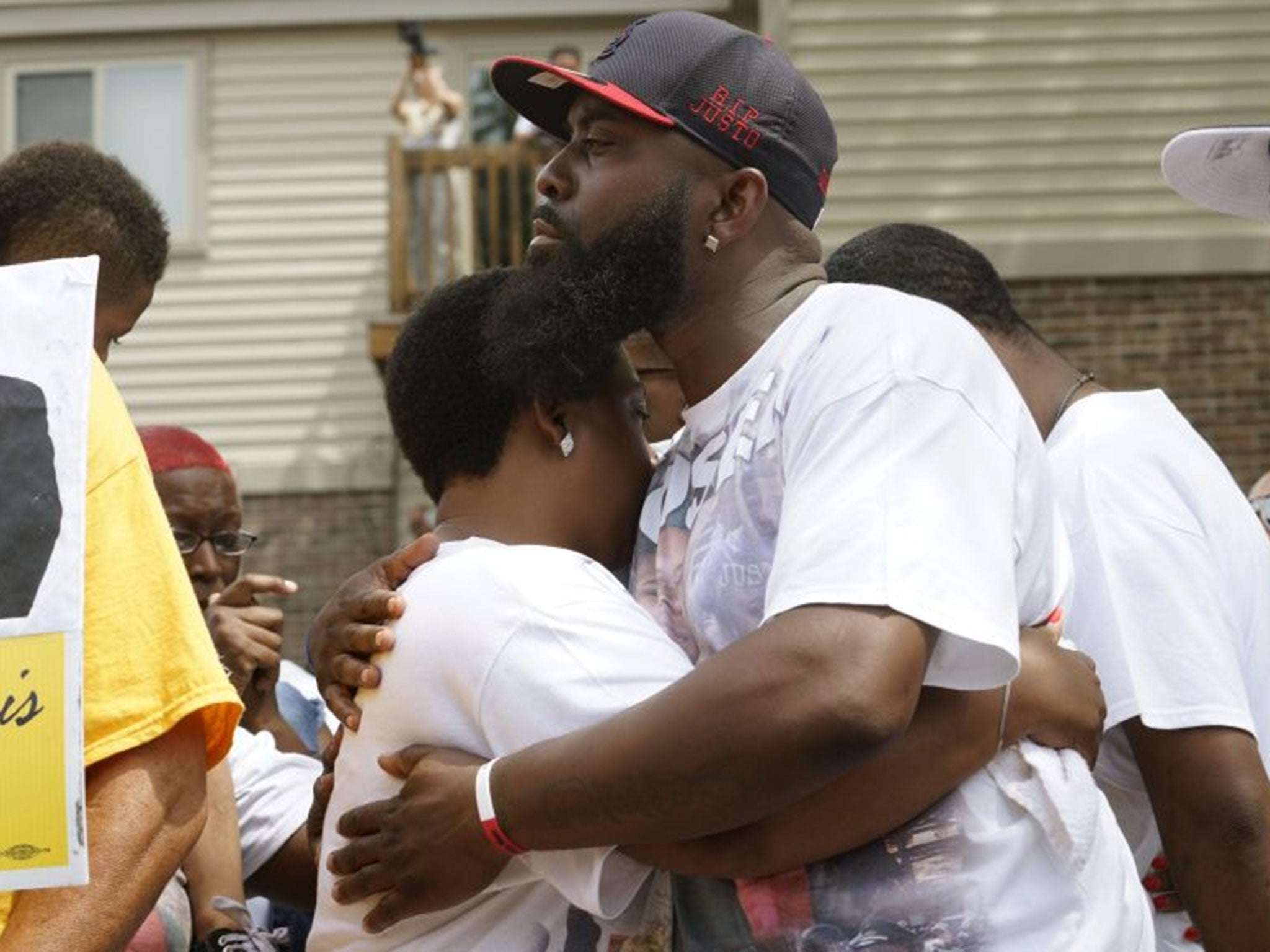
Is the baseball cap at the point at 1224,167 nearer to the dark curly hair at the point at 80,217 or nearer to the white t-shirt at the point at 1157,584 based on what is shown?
the white t-shirt at the point at 1157,584

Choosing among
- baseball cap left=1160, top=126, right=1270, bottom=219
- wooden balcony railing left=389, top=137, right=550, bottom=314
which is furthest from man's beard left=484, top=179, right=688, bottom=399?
wooden balcony railing left=389, top=137, right=550, bottom=314

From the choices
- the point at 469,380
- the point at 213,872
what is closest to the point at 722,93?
the point at 469,380

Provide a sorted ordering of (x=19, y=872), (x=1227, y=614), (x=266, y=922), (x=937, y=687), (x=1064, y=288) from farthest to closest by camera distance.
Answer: (x=1064, y=288) → (x=266, y=922) → (x=1227, y=614) → (x=937, y=687) → (x=19, y=872)

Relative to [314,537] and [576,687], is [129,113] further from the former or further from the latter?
[576,687]

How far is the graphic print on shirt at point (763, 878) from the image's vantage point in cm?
245

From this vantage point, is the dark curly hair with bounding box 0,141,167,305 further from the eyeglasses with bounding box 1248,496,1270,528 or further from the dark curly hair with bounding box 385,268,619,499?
the eyeglasses with bounding box 1248,496,1270,528

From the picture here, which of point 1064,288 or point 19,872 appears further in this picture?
point 1064,288

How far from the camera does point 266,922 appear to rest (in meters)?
4.32

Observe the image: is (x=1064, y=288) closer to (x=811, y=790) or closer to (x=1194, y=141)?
(x=1194, y=141)

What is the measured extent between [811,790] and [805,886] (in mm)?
178

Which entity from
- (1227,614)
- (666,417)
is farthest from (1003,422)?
(666,417)

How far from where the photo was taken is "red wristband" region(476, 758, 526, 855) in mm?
2496

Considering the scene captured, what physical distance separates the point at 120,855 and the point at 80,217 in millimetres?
1388

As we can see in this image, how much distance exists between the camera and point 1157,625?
11.1 ft
